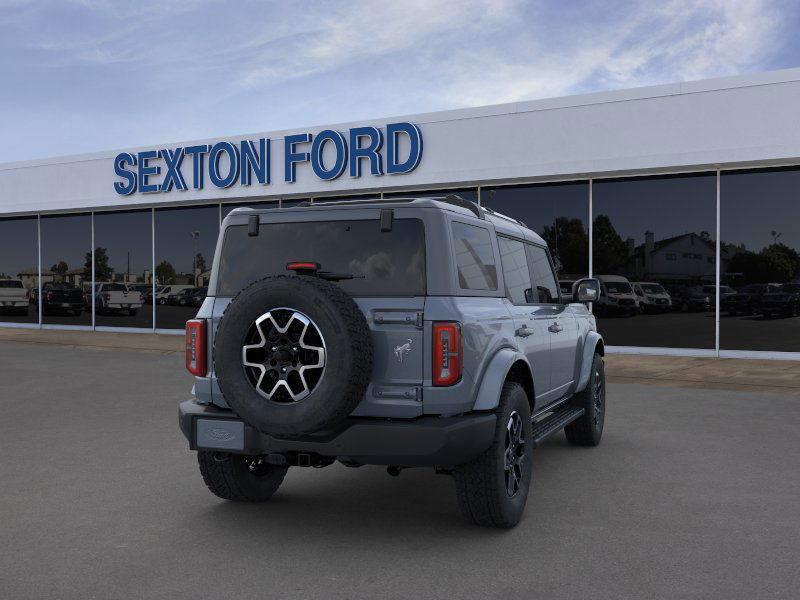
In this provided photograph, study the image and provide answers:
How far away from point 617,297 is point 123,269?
13.8 metres

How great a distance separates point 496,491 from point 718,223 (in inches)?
477

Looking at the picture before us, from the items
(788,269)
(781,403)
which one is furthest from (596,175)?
(781,403)

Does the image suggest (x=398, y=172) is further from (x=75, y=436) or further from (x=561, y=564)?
(x=561, y=564)

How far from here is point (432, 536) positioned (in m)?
4.69

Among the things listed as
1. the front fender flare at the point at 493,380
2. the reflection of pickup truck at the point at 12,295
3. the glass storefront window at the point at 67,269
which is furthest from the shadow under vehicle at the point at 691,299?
the reflection of pickup truck at the point at 12,295

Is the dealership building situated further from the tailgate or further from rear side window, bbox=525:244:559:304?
the tailgate

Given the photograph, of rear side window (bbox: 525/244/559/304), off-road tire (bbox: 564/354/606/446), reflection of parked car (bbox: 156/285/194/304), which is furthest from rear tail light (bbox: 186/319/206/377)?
reflection of parked car (bbox: 156/285/194/304)

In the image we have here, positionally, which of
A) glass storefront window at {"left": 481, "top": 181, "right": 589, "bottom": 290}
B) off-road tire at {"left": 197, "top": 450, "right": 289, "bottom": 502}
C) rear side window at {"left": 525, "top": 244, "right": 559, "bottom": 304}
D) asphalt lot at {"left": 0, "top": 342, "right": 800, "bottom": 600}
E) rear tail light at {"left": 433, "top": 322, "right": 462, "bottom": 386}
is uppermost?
glass storefront window at {"left": 481, "top": 181, "right": 589, "bottom": 290}

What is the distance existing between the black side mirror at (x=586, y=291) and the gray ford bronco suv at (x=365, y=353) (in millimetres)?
1586

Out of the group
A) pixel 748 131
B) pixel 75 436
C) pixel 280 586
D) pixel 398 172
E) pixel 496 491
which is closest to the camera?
pixel 280 586

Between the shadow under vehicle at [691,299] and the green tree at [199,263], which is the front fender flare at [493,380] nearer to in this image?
the shadow under vehicle at [691,299]

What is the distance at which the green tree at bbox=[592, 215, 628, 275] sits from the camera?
631 inches

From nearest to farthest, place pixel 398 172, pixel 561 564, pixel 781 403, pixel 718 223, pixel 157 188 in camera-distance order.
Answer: pixel 561 564 < pixel 781 403 < pixel 718 223 < pixel 398 172 < pixel 157 188

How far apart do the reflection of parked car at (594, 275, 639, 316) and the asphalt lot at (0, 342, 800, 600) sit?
8177mm
